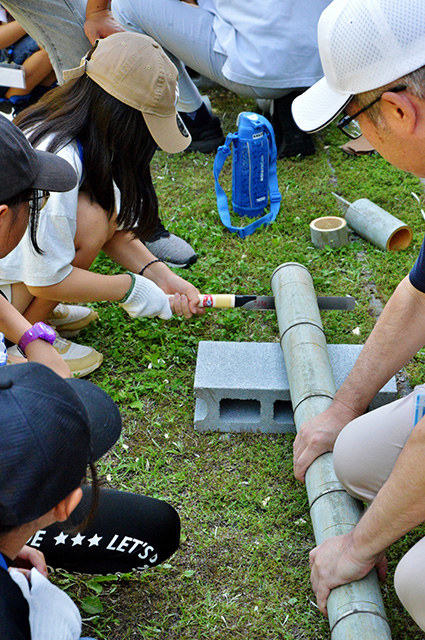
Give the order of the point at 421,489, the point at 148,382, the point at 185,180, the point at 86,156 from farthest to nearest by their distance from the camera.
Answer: the point at 185,180
the point at 148,382
the point at 86,156
the point at 421,489

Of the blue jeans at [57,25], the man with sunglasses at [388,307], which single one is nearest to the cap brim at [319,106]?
the man with sunglasses at [388,307]

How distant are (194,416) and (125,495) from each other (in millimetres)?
667

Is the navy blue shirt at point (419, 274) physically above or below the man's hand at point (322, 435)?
above

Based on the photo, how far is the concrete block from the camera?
267 cm

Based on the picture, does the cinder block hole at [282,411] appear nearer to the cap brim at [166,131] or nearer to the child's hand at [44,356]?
the child's hand at [44,356]

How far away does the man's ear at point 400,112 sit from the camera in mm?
1623

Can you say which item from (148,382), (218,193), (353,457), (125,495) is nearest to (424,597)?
(353,457)

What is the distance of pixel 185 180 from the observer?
15.3 ft

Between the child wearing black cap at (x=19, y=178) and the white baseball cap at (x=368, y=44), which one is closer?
the white baseball cap at (x=368, y=44)

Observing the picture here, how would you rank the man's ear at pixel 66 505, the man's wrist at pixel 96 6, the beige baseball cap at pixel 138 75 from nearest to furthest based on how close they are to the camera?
the man's ear at pixel 66 505 → the beige baseball cap at pixel 138 75 → the man's wrist at pixel 96 6

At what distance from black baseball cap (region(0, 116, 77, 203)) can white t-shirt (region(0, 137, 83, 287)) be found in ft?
1.63

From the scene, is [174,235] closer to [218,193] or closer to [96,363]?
[218,193]

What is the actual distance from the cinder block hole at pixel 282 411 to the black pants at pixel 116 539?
2.42 ft

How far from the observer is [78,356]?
9.93ft
